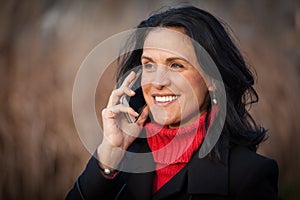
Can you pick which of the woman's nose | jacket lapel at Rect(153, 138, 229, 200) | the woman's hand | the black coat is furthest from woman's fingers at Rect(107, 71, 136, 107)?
jacket lapel at Rect(153, 138, 229, 200)

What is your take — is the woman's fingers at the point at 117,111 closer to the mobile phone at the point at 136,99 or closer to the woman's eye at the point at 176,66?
the mobile phone at the point at 136,99

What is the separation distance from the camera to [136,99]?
2.65 meters

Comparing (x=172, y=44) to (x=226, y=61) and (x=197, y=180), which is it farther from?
(x=197, y=180)

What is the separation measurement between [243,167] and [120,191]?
1.66 ft

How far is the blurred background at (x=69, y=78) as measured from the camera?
527cm

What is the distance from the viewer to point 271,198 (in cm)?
232

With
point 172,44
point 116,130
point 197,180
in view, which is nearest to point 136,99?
point 116,130

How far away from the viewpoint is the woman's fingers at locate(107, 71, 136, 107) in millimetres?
2477

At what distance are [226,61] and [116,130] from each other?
50 cm

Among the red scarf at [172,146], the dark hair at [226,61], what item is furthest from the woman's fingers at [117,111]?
the dark hair at [226,61]

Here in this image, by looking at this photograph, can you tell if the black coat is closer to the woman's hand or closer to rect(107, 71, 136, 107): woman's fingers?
the woman's hand

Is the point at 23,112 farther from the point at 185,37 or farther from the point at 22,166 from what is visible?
the point at 185,37

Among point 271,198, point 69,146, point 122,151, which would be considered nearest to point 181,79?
point 122,151

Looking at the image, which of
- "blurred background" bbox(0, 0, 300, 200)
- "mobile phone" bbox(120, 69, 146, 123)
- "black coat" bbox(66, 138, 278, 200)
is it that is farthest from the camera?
"blurred background" bbox(0, 0, 300, 200)
